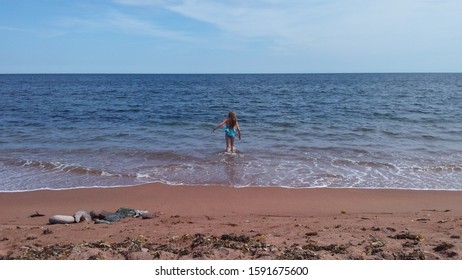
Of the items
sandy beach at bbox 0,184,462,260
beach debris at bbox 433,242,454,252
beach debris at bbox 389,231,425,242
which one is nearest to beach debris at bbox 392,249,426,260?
sandy beach at bbox 0,184,462,260

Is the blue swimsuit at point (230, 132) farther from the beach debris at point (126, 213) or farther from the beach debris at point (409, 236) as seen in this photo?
the beach debris at point (409, 236)

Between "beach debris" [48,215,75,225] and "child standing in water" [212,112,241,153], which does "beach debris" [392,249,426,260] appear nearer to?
"beach debris" [48,215,75,225]

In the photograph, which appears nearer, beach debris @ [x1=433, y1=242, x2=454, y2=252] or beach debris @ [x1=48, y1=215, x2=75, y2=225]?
beach debris @ [x1=433, y1=242, x2=454, y2=252]

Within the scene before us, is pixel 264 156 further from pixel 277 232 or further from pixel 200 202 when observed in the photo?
pixel 277 232

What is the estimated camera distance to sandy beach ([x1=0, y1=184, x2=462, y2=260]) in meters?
4.38

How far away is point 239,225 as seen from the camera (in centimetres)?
575

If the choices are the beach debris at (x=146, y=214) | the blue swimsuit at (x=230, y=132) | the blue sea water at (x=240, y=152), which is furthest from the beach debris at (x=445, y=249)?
the blue swimsuit at (x=230, y=132)

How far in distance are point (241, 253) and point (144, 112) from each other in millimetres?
21057

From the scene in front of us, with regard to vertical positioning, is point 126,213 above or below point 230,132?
below

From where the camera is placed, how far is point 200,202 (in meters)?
7.54

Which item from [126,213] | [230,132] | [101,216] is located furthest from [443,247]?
[230,132]

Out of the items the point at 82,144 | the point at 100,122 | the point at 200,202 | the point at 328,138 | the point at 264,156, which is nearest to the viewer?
the point at 200,202

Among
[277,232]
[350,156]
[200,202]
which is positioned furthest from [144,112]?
[277,232]

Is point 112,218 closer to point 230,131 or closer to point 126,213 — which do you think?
point 126,213
